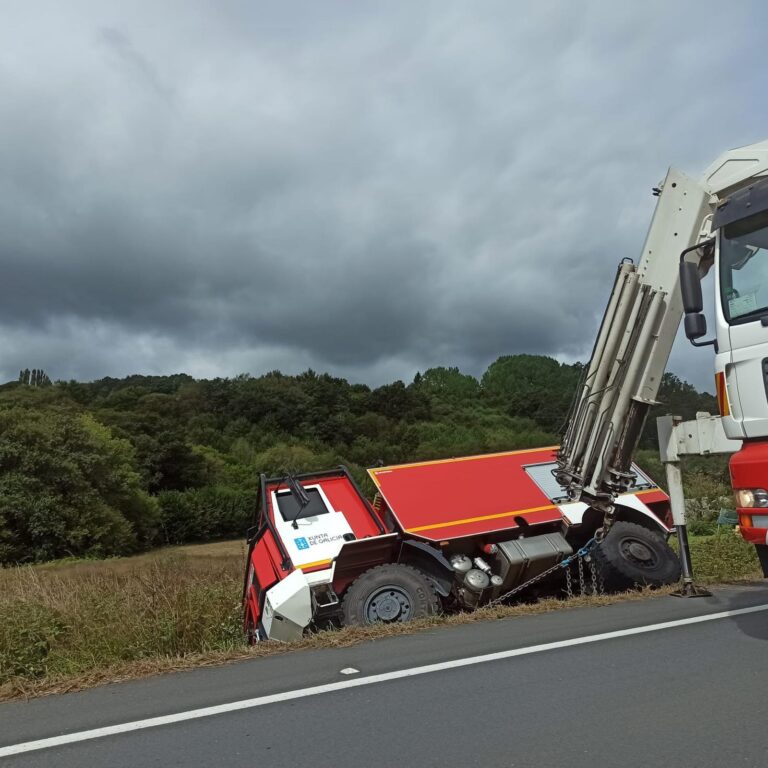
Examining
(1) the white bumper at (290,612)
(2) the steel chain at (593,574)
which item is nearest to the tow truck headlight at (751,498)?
(2) the steel chain at (593,574)

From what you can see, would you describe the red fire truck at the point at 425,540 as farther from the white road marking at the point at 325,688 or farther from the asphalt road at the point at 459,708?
the white road marking at the point at 325,688

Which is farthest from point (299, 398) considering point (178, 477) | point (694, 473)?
point (694, 473)

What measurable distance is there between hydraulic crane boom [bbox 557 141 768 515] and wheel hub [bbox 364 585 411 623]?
2.46 m

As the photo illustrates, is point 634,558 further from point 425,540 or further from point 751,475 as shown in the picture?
point 751,475

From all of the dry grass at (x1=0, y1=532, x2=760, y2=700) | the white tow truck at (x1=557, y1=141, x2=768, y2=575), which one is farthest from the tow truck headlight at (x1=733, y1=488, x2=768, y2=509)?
the dry grass at (x1=0, y1=532, x2=760, y2=700)

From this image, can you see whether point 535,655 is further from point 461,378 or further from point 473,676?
point 461,378

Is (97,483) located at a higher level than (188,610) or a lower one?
higher

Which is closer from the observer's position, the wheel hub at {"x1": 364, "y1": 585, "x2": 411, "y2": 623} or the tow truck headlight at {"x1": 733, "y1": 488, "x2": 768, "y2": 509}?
the tow truck headlight at {"x1": 733, "y1": 488, "x2": 768, "y2": 509}

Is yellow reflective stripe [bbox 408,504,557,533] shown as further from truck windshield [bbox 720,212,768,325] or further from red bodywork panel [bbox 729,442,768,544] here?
truck windshield [bbox 720,212,768,325]

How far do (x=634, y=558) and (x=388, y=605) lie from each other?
3.05 m

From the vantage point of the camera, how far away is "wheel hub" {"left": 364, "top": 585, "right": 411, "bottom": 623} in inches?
298

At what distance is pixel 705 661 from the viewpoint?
186 inches

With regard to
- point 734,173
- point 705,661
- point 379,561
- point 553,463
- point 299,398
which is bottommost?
point 705,661

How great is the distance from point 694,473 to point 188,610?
2561 cm
